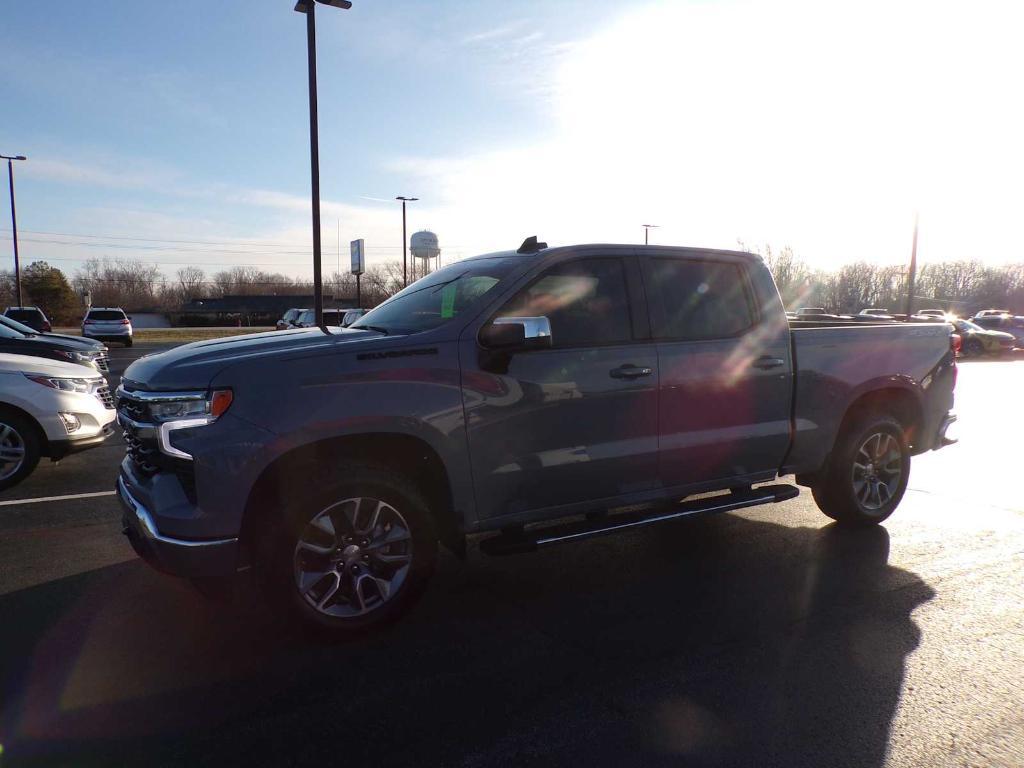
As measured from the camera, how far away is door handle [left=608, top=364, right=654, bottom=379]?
14.4ft

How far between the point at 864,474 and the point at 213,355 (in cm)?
467

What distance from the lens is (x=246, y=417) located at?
349cm

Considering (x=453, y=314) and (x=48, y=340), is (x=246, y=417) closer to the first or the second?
(x=453, y=314)

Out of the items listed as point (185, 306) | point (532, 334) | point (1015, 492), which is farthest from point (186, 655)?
point (185, 306)

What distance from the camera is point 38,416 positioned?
278 inches

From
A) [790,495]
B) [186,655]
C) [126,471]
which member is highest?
[126,471]

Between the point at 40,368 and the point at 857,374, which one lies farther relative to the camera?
the point at 40,368

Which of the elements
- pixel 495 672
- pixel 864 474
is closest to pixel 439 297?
pixel 495 672

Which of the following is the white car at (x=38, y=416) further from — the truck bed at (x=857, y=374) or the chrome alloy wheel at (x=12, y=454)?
the truck bed at (x=857, y=374)

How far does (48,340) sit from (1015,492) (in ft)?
38.0

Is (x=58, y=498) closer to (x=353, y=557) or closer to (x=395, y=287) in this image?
(x=353, y=557)

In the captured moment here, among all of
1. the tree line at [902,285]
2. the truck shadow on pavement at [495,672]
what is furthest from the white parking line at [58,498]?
the tree line at [902,285]

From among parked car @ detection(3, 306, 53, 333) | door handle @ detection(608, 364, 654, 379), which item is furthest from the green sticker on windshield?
parked car @ detection(3, 306, 53, 333)

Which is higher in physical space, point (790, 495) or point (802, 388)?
point (802, 388)
